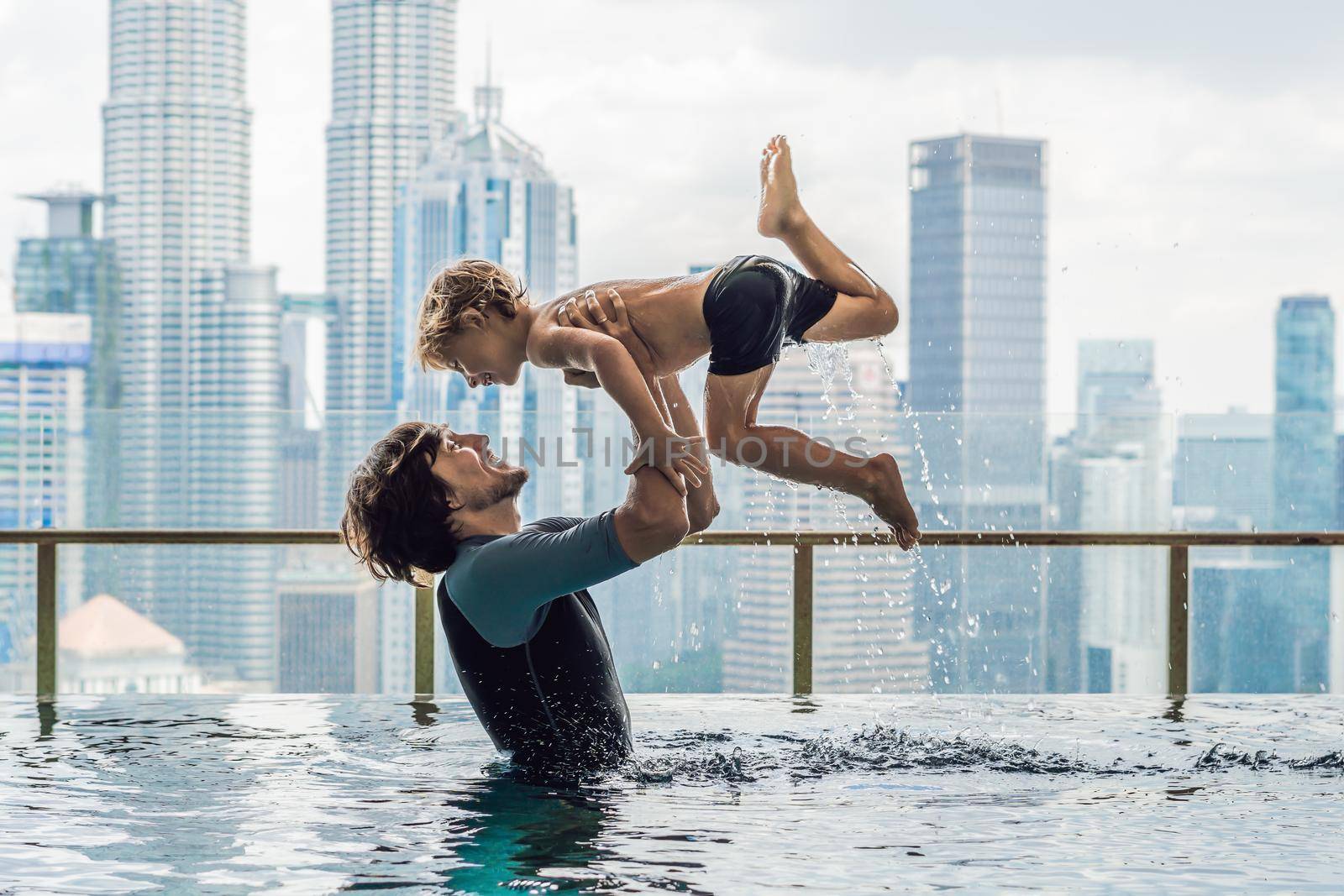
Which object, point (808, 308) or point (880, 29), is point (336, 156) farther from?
point (808, 308)

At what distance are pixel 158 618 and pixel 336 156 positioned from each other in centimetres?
6720

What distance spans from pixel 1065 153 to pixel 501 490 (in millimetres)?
32807

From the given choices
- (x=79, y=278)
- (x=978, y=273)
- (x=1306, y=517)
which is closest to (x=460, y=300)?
(x=1306, y=517)

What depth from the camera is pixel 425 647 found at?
4.14 m

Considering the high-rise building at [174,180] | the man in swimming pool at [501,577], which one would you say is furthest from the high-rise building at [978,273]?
the high-rise building at [174,180]

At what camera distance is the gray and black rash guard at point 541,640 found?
7.43 ft

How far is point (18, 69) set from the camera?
155ft

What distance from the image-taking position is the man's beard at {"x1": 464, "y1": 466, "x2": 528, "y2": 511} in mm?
2520

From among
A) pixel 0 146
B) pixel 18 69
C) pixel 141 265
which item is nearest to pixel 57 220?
pixel 141 265

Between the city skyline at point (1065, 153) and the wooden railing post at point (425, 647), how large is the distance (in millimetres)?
22743

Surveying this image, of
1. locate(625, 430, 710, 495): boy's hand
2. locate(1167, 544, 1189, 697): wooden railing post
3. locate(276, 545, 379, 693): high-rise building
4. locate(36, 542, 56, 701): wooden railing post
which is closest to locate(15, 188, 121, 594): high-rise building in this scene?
locate(276, 545, 379, 693): high-rise building

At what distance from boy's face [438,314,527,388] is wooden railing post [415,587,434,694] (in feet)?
5.14

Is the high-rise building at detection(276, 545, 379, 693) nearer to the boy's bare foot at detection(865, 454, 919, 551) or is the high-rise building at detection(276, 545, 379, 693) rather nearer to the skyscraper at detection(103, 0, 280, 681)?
the boy's bare foot at detection(865, 454, 919, 551)

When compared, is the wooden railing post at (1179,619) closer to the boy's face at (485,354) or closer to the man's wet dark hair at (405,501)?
the boy's face at (485,354)
